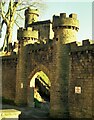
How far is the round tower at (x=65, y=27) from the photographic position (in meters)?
16.1

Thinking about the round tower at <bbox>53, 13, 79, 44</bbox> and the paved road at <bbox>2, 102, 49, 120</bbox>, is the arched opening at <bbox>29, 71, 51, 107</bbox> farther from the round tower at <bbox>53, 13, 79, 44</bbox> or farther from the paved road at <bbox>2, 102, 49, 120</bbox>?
the round tower at <bbox>53, 13, 79, 44</bbox>

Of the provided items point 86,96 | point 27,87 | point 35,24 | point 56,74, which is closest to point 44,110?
point 27,87

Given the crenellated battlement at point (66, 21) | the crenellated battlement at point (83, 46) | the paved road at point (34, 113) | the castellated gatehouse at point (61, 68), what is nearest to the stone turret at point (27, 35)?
the castellated gatehouse at point (61, 68)

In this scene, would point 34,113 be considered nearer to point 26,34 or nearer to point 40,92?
point 40,92

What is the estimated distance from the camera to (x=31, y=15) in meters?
33.8

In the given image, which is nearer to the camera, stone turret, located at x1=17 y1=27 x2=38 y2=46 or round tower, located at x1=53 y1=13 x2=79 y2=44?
round tower, located at x1=53 y1=13 x2=79 y2=44

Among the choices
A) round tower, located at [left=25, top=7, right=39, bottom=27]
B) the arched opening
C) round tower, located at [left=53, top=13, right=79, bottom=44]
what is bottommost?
the arched opening

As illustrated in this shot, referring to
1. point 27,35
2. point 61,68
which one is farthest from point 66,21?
point 27,35

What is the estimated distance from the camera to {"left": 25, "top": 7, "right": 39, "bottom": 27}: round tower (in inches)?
1302

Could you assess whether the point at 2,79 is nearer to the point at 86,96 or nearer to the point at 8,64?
the point at 8,64

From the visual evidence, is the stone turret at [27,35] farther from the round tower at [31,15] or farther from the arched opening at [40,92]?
the round tower at [31,15]

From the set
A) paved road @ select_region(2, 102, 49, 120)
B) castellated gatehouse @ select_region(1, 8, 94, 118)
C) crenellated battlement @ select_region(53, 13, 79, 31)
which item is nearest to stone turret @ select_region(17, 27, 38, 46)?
castellated gatehouse @ select_region(1, 8, 94, 118)

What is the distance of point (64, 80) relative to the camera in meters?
16.1

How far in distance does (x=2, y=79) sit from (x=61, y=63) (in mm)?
8358
